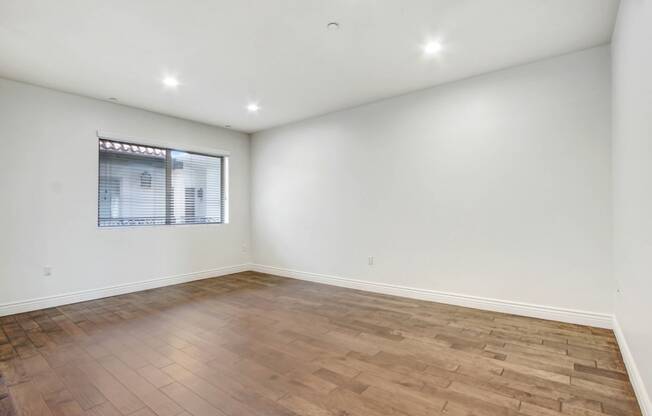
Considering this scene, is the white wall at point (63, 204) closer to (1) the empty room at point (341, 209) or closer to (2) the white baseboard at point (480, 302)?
(1) the empty room at point (341, 209)

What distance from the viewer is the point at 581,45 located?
2922 mm

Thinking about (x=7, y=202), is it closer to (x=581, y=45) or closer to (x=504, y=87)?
(x=504, y=87)

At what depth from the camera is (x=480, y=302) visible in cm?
353

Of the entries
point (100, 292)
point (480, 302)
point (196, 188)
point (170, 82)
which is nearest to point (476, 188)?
point (480, 302)

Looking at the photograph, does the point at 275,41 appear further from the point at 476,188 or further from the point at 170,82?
the point at 476,188

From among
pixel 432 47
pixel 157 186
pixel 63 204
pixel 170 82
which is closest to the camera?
pixel 432 47

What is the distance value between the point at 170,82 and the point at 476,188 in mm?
3694

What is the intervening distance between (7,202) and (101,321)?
1.74 meters

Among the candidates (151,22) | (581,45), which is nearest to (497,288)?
(581,45)

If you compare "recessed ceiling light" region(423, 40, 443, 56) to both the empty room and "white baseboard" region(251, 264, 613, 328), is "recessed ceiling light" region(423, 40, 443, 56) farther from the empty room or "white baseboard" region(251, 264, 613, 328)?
"white baseboard" region(251, 264, 613, 328)

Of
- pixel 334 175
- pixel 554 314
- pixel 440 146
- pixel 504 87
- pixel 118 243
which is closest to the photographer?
pixel 554 314

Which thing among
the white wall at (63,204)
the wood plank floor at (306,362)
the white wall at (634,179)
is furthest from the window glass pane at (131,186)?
the white wall at (634,179)

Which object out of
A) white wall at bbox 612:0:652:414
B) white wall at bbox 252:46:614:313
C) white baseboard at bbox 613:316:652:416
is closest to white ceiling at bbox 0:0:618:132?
white wall at bbox 252:46:614:313

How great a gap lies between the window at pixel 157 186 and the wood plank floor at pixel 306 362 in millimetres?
1436
